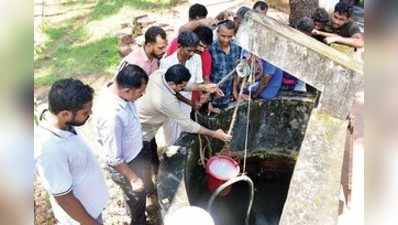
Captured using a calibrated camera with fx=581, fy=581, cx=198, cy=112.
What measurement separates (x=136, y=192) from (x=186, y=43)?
744mm

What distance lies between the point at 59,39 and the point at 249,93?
3.18ft

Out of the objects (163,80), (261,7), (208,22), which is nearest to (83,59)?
(163,80)

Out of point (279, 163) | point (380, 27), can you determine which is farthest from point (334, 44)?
point (279, 163)

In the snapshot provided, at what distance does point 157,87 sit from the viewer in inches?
107

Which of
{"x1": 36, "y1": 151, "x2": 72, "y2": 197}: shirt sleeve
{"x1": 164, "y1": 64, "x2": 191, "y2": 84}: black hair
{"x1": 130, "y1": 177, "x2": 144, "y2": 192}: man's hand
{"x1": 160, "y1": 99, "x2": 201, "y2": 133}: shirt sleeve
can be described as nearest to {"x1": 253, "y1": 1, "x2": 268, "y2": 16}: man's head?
{"x1": 164, "y1": 64, "x2": 191, "y2": 84}: black hair

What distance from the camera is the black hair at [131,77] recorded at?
2619mm

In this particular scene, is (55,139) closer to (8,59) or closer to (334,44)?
(8,59)

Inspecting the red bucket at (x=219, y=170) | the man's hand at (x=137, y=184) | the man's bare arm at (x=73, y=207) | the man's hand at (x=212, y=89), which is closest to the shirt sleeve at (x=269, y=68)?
the man's hand at (x=212, y=89)

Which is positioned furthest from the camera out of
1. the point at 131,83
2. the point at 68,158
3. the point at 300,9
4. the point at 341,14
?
the point at 300,9

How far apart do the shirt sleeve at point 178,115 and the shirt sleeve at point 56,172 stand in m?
0.54

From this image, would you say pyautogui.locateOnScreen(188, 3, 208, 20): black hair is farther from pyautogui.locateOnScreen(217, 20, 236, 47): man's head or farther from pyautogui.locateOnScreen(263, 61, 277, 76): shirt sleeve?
pyautogui.locateOnScreen(263, 61, 277, 76): shirt sleeve

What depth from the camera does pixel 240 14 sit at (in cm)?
275

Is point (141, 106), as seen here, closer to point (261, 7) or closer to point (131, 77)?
point (131, 77)

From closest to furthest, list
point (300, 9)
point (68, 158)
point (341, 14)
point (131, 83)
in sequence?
point (68, 158), point (131, 83), point (341, 14), point (300, 9)
